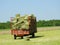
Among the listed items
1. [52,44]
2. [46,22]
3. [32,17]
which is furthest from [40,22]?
[52,44]

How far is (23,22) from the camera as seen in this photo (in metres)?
29.9

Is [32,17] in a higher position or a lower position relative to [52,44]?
higher

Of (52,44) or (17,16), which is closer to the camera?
(52,44)

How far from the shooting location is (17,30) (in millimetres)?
29156

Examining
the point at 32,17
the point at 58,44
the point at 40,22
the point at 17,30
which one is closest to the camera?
the point at 58,44

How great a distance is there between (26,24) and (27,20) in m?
0.74

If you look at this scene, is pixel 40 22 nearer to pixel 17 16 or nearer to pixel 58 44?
pixel 17 16

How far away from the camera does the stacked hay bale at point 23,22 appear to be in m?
29.3

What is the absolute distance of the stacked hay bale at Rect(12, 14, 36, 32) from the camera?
96.0ft

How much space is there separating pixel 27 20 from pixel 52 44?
11557mm

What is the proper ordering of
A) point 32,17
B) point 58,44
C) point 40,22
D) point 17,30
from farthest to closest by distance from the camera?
point 40,22 → point 32,17 → point 17,30 → point 58,44

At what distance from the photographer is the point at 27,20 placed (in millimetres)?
29812

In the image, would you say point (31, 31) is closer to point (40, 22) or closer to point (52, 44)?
point (52, 44)

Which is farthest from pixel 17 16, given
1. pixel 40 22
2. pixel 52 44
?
pixel 40 22
